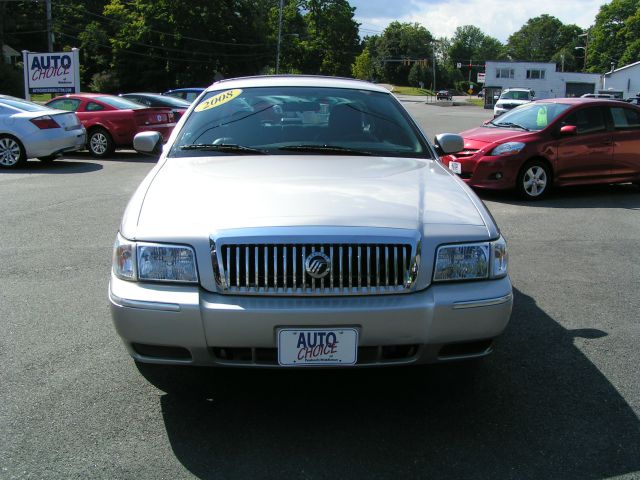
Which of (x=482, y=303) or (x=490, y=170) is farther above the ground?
(x=490, y=170)

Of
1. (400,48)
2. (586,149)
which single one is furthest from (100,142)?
(400,48)

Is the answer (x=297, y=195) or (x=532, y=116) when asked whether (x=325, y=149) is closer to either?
(x=297, y=195)

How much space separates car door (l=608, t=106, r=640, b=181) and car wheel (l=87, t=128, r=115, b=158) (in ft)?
34.5

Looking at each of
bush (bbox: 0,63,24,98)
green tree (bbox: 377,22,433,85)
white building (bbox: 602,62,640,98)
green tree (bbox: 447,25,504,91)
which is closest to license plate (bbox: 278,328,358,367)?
bush (bbox: 0,63,24,98)

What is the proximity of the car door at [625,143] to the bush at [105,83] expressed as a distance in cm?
5092

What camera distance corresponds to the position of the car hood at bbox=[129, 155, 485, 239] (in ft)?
10.0

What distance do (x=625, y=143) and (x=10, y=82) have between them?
142 feet

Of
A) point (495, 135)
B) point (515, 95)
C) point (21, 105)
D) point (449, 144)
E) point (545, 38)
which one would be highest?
point (545, 38)

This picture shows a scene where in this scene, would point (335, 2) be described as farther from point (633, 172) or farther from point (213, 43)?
point (633, 172)

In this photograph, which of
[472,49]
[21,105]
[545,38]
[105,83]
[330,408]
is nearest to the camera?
[330,408]

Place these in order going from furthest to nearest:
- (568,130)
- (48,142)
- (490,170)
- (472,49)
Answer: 1. (472,49)
2. (48,142)
3. (568,130)
4. (490,170)

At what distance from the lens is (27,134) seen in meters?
12.8

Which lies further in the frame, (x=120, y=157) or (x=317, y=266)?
(x=120, y=157)

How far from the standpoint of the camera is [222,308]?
2.88 m
